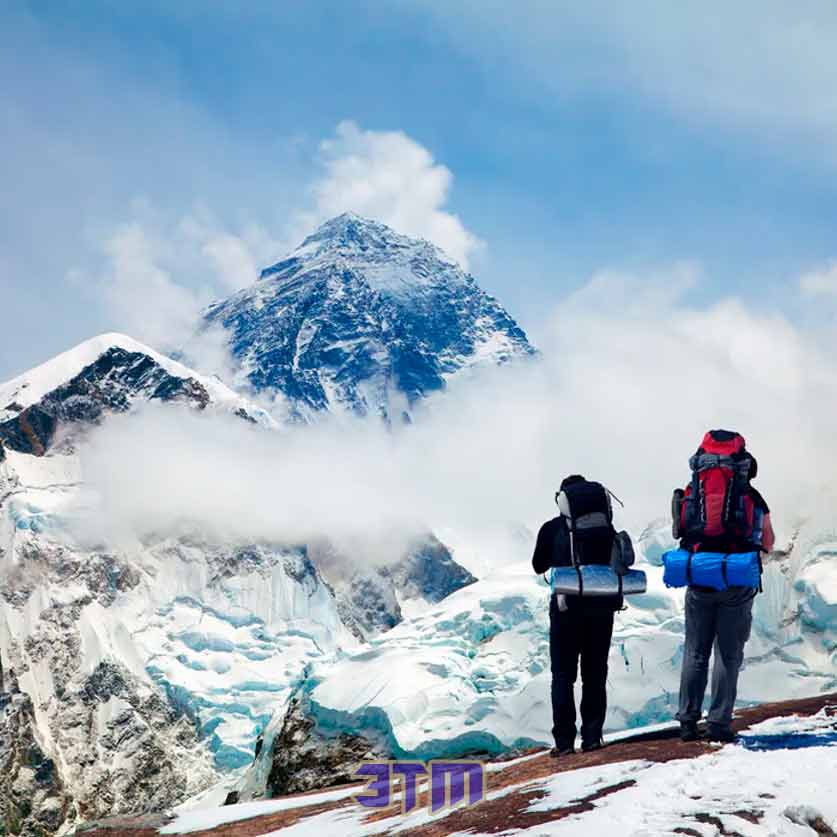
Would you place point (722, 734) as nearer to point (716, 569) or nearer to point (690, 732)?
point (690, 732)

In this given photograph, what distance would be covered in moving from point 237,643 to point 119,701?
25937 mm

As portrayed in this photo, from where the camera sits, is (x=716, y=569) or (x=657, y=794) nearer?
(x=657, y=794)

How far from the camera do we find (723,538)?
978 cm

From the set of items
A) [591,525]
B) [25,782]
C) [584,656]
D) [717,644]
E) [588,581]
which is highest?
[591,525]

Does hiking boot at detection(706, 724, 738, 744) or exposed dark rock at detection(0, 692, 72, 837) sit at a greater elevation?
hiking boot at detection(706, 724, 738, 744)

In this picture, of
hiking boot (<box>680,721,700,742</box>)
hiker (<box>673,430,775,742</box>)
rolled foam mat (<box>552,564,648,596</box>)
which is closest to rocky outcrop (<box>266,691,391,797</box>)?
hiking boot (<box>680,721,700,742</box>)

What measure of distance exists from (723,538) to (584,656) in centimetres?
220

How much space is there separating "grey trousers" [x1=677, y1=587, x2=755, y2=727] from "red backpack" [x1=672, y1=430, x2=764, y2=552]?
52 cm

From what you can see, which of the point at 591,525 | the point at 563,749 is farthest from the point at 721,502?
the point at 563,749

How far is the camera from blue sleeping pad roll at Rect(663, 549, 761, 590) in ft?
31.4

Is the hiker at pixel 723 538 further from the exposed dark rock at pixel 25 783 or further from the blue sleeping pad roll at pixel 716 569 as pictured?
the exposed dark rock at pixel 25 783

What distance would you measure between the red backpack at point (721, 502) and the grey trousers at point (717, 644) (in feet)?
1.71

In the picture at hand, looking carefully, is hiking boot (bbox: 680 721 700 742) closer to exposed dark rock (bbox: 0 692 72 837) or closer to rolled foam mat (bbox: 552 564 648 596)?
rolled foam mat (bbox: 552 564 648 596)

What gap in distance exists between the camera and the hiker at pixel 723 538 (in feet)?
32.0
